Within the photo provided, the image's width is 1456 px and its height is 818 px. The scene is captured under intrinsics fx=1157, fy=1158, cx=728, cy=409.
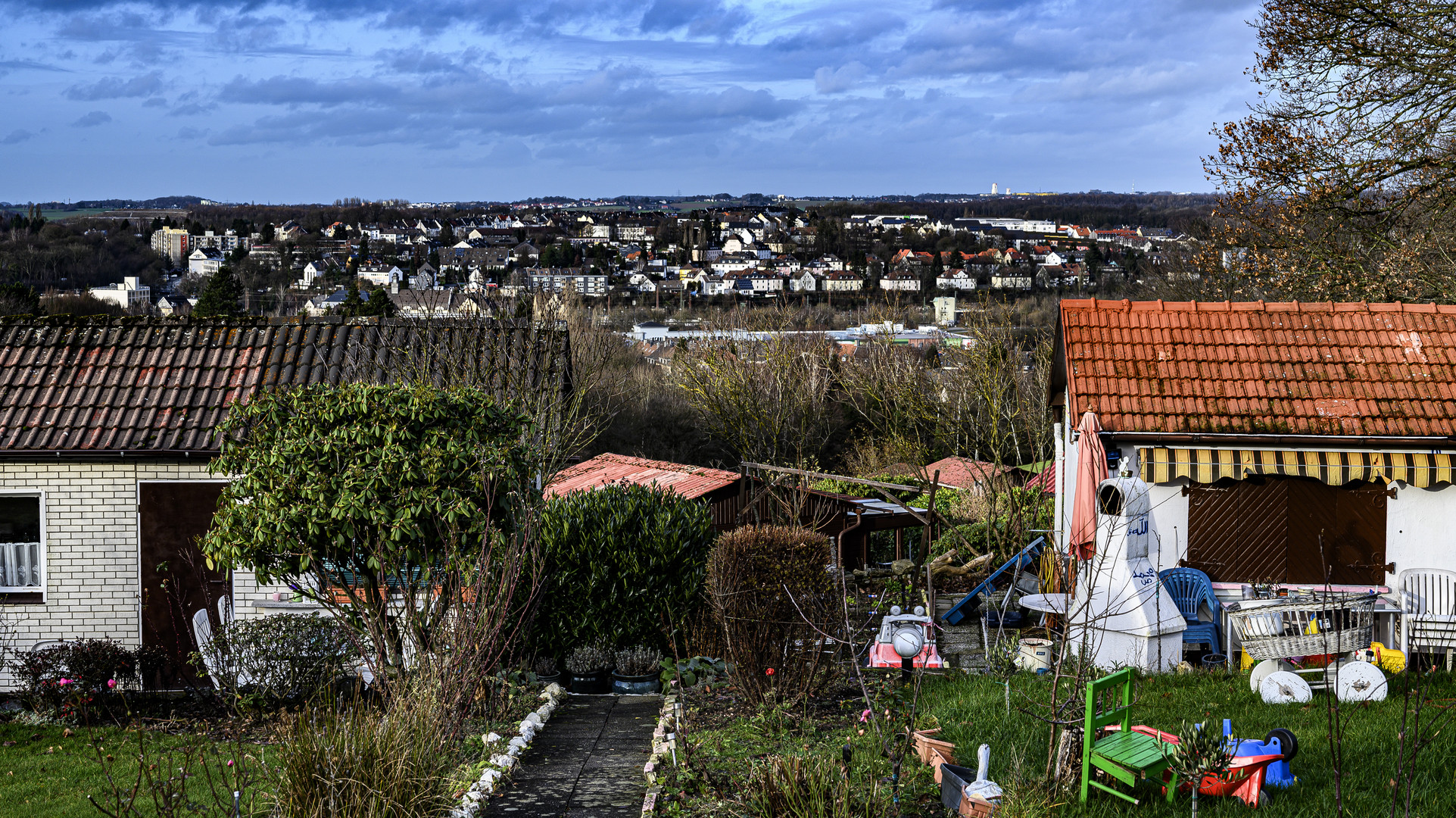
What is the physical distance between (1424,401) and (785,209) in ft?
476

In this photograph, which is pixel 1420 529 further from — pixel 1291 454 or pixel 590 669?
pixel 590 669

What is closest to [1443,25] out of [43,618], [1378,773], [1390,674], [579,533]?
[1390,674]

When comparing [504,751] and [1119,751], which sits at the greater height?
[1119,751]

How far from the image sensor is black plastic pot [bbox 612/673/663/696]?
1107cm

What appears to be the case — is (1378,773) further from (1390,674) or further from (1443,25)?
(1443,25)

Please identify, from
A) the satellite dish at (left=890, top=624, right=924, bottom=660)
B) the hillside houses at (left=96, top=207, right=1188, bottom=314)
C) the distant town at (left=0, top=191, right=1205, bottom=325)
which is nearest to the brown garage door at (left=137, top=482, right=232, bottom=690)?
the satellite dish at (left=890, top=624, right=924, bottom=660)

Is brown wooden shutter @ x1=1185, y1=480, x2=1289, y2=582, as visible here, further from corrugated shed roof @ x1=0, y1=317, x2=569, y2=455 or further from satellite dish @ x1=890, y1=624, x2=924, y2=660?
corrugated shed roof @ x1=0, y1=317, x2=569, y2=455

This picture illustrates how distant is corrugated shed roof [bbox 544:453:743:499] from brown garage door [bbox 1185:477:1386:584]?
241 inches

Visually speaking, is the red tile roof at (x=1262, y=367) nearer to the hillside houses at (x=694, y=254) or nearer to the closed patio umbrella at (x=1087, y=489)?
the closed patio umbrella at (x=1087, y=489)

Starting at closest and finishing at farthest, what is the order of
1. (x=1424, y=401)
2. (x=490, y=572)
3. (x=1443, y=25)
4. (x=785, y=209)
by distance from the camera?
(x=490, y=572)
(x=1424, y=401)
(x=1443, y=25)
(x=785, y=209)

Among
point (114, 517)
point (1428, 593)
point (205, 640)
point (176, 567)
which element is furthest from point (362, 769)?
point (1428, 593)

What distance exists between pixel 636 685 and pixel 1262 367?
7.67 metres

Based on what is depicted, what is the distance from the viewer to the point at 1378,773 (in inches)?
287

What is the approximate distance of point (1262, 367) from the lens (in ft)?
42.0
